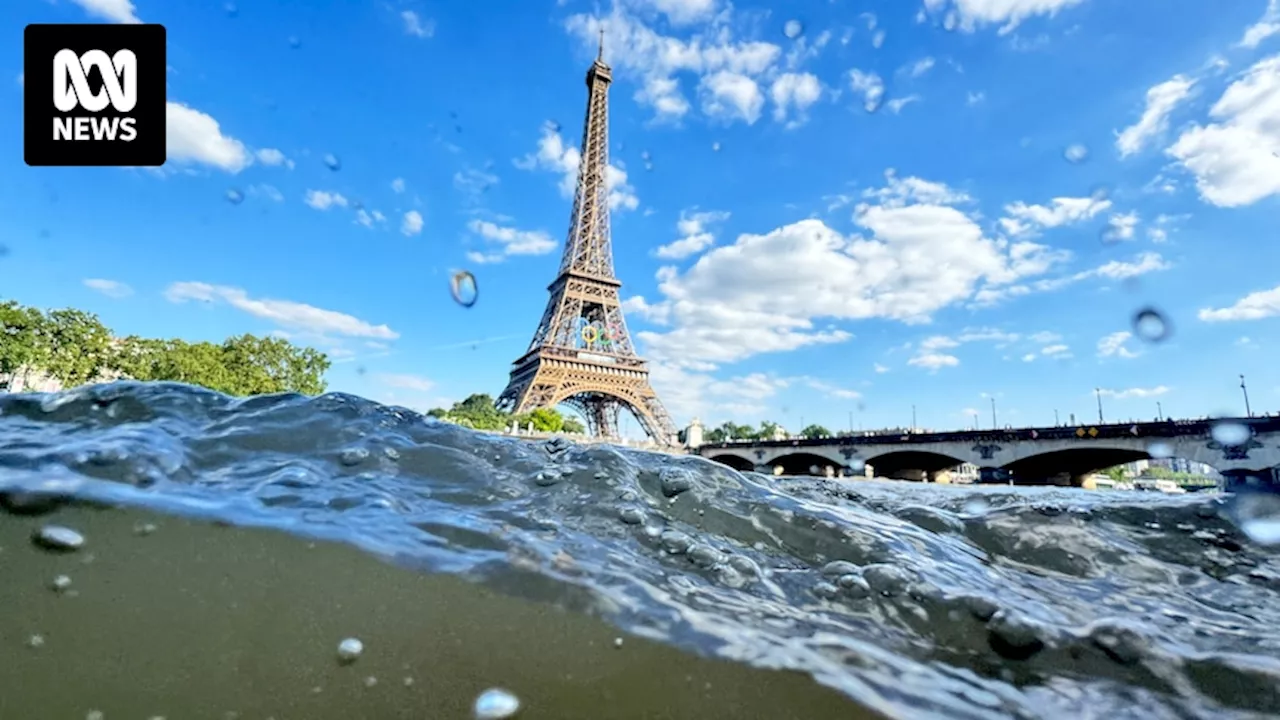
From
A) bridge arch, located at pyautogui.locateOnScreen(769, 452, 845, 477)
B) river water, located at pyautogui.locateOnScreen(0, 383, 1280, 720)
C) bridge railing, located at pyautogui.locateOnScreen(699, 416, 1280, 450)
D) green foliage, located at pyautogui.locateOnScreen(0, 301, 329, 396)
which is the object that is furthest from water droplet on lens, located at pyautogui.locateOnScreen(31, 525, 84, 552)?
bridge arch, located at pyautogui.locateOnScreen(769, 452, 845, 477)

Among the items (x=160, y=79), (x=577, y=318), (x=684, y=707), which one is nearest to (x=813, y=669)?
(x=684, y=707)

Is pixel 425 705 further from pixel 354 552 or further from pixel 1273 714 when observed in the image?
pixel 1273 714

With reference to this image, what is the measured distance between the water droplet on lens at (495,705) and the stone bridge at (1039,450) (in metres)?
26.0

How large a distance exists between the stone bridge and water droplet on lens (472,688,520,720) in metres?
26.0

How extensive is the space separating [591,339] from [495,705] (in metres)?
47.2

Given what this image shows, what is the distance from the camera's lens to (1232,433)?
1017 inches

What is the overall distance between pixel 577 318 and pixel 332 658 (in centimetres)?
4638

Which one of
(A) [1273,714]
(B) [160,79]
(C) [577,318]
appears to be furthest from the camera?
(C) [577,318]

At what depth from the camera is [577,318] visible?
47.8 m

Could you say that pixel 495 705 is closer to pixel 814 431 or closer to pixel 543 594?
pixel 543 594

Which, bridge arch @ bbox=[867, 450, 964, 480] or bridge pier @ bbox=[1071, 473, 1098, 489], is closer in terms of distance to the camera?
bridge arch @ bbox=[867, 450, 964, 480]

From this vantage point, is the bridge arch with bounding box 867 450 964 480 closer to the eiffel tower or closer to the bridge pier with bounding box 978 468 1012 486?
the bridge pier with bounding box 978 468 1012 486

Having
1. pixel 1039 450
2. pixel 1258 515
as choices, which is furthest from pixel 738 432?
pixel 1258 515

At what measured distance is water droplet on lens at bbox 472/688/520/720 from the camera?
1.75 meters
